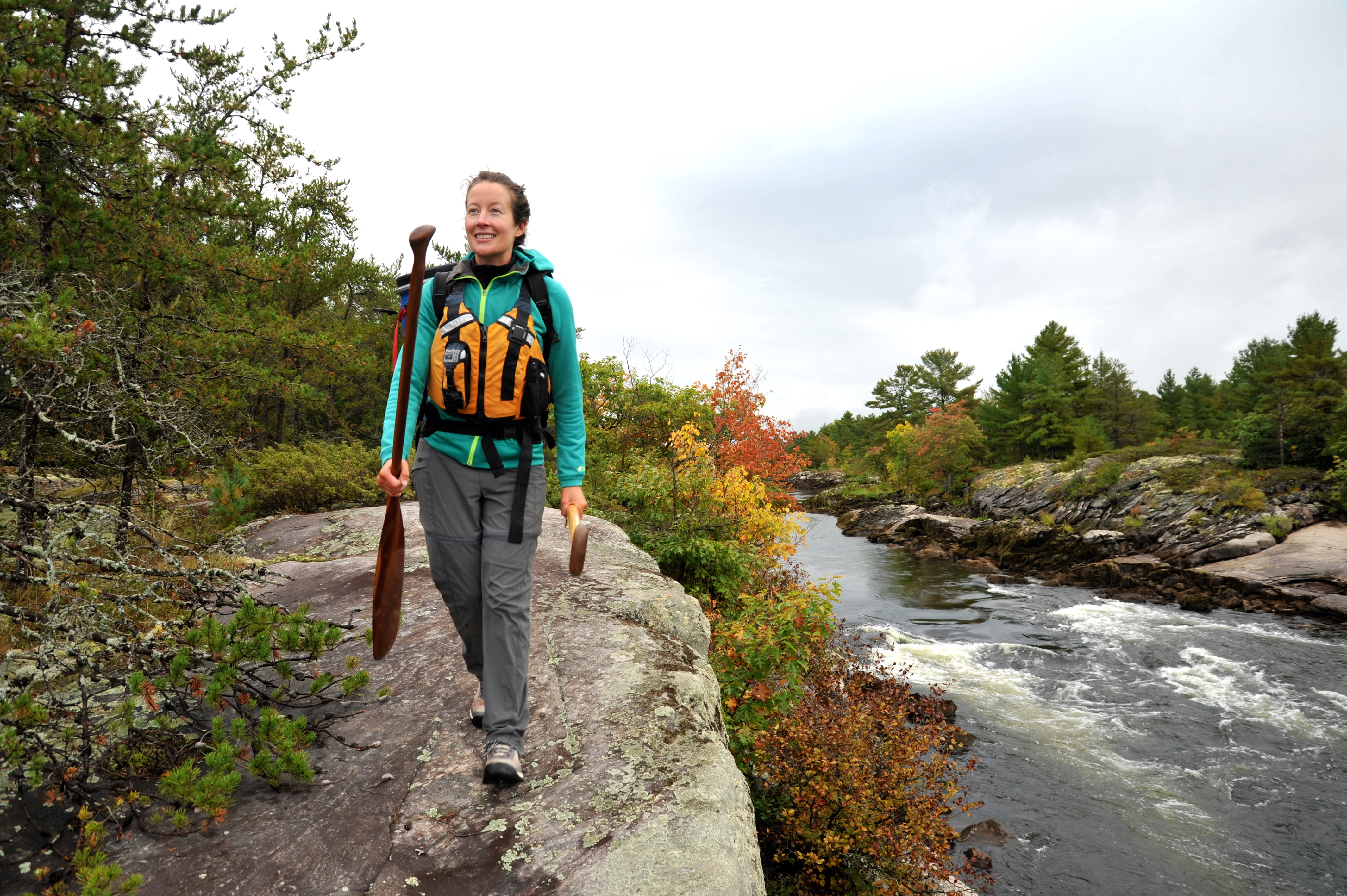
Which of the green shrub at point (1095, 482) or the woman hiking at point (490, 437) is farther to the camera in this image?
the green shrub at point (1095, 482)

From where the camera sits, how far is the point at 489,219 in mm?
2605

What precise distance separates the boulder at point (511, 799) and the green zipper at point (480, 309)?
1.19 meters

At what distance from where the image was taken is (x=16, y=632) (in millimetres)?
3926

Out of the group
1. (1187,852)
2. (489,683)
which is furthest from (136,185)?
(1187,852)

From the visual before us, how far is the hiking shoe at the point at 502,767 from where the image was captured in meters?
2.44

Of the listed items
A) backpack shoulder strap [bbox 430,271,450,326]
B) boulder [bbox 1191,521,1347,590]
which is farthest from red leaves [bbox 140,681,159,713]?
boulder [bbox 1191,521,1347,590]

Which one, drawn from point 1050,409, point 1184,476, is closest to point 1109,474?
point 1184,476

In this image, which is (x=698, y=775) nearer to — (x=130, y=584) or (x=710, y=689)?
(x=710, y=689)

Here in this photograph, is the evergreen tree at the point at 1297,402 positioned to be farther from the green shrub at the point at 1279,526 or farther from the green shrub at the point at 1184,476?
the green shrub at the point at 1279,526

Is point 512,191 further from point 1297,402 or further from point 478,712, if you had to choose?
point 1297,402

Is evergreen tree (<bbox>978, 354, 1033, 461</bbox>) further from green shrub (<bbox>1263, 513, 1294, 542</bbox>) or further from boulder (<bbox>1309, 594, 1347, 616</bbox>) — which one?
boulder (<bbox>1309, 594, 1347, 616</bbox>)

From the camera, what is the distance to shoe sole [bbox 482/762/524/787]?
2439 mm

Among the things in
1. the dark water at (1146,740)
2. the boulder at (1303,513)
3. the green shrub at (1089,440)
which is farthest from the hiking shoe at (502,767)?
the green shrub at (1089,440)

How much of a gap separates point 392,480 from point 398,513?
0.95 feet
